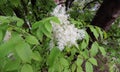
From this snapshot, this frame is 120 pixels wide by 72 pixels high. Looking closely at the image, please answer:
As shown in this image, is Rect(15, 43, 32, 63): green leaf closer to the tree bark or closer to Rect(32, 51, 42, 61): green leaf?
Rect(32, 51, 42, 61): green leaf

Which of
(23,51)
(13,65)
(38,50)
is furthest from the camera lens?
(38,50)

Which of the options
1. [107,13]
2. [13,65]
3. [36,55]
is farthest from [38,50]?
[107,13]

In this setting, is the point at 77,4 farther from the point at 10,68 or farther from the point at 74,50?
the point at 10,68

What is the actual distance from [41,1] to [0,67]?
208 centimetres

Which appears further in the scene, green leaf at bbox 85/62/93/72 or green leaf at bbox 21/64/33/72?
green leaf at bbox 85/62/93/72

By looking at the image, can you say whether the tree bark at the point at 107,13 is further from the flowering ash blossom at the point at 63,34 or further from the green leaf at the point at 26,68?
the green leaf at the point at 26,68

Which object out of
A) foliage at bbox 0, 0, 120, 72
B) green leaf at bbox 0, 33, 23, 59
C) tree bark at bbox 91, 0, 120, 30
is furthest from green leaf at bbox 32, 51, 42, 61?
tree bark at bbox 91, 0, 120, 30

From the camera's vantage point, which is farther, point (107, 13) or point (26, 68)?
point (107, 13)

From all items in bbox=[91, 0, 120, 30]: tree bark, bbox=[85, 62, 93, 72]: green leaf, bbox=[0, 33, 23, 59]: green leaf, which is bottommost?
bbox=[91, 0, 120, 30]: tree bark

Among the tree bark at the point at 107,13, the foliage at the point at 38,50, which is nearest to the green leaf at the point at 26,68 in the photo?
the foliage at the point at 38,50

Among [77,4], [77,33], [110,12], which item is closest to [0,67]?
[77,33]

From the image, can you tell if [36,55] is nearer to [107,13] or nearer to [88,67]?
[88,67]

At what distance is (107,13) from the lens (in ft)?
8.57

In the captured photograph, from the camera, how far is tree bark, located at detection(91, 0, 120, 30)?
99.5 inches
